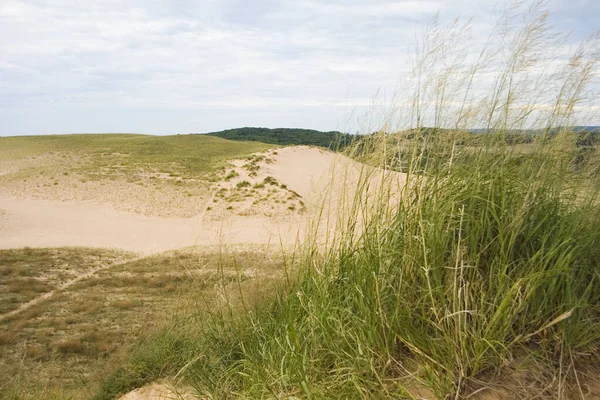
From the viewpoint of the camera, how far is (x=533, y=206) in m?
3.08

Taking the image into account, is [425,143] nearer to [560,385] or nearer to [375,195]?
[375,195]

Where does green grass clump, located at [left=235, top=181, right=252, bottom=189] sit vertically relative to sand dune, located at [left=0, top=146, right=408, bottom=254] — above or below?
above

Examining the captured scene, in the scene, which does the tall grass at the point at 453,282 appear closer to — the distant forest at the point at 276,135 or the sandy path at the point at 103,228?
the sandy path at the point at 103,228

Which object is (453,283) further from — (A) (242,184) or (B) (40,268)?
(A) (242,184)

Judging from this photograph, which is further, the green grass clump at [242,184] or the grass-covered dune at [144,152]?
the grass-covered dune at [144,152]

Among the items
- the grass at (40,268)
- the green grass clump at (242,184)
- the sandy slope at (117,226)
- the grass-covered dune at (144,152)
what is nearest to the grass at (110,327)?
the grass at (40,268)

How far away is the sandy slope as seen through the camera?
19297 mm

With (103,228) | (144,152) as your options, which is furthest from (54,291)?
(144,152)

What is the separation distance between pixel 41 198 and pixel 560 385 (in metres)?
29.7

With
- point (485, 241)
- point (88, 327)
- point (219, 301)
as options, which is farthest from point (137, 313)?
point (485, 241)

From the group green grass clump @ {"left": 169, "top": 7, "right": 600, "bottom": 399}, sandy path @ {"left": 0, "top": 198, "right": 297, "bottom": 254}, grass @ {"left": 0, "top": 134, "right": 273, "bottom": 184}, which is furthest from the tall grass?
grass @ {"left": 0, "top": 134, "right": 273, "bottom": 184}

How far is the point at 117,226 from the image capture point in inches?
899

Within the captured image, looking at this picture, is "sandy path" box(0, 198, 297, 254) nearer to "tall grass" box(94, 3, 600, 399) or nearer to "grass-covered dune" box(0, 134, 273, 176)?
"grass-covered dune" box(0, 134, 273, 176)

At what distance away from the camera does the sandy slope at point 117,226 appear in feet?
63.3
